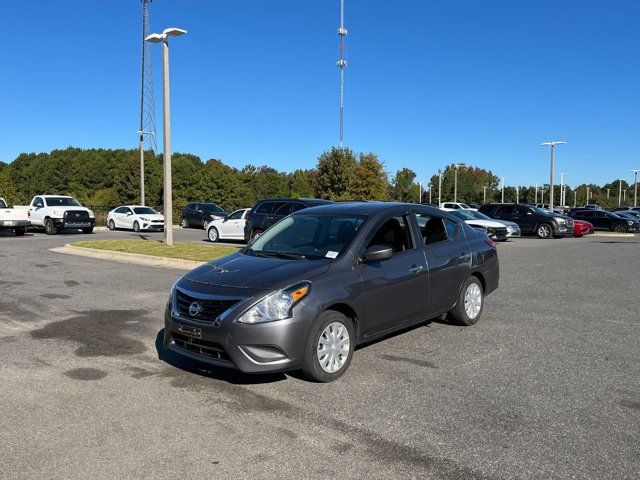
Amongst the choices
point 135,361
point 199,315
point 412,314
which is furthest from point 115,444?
point 412,314

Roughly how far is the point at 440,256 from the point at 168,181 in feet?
43.1

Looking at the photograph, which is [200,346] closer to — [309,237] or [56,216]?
[309,237]

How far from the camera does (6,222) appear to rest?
925 inches

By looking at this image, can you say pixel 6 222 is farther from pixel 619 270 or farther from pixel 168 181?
pixel 619 270

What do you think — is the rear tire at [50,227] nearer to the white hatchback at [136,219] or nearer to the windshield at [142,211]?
the white hatchback at [136,219]

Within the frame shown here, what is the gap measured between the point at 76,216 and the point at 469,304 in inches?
923

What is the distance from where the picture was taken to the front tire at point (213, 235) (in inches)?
870

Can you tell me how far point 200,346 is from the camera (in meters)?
5.00

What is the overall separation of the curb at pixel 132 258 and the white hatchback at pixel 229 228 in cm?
553

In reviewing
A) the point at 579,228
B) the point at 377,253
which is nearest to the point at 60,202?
the point at 377,253

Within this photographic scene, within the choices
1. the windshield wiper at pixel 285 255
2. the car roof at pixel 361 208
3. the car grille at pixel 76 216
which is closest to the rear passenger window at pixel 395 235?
the car roof at pixel 361 208

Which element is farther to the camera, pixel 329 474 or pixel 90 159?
pixel 90 159

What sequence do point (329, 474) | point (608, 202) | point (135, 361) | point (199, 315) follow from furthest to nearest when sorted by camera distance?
point (608, 202), point (135, 361), point (199, 315), point (329, 474)

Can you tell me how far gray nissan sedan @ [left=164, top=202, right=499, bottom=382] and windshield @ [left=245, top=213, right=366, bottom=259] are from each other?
0.5 inches
